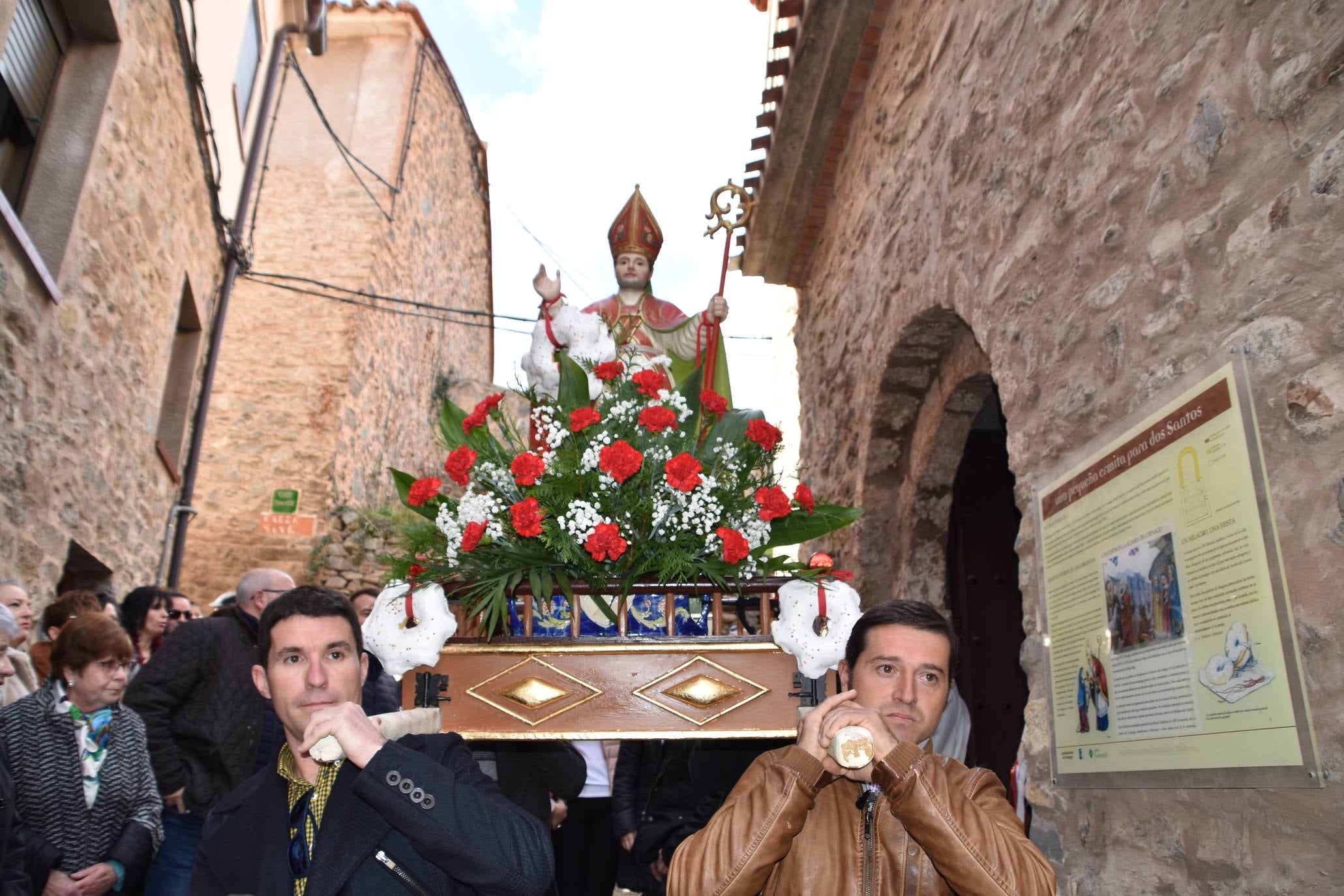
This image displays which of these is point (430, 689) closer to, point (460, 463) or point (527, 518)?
point (527, 518)

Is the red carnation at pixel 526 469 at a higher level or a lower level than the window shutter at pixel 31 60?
lower

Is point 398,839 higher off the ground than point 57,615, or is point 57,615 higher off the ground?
point 57,615

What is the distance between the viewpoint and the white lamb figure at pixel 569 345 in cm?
316

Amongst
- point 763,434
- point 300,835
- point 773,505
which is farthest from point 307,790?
point 763,434

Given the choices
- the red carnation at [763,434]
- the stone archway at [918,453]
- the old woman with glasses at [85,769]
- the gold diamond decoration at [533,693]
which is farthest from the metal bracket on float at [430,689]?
the stone archway at [918,453]

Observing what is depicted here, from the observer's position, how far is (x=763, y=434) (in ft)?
8.36

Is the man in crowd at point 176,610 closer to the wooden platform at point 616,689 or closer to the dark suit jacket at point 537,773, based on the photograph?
the dark suit jacket at point 537,773

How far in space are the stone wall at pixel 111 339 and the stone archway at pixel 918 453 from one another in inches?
166

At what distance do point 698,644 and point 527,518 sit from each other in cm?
48

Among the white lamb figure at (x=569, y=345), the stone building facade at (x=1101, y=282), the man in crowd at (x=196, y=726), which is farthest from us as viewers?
the man in crowd at (x=196, y=726)

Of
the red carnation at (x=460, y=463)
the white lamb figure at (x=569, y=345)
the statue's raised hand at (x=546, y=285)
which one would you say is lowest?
the red carnation at (x=460, y=463)

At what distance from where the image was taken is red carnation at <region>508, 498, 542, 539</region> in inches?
89.4

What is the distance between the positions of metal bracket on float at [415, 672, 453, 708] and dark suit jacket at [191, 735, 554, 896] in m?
0.25

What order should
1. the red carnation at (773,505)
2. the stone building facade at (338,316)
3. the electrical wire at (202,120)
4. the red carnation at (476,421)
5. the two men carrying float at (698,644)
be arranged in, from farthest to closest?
1. the stone building facade at (338,316)
2. the electrical wire at (202,120)
3. the red carnation at (476,421)
4. the red carnation at (773,505)
5. the two men carrying float at (698,644)
